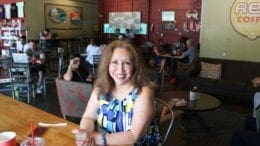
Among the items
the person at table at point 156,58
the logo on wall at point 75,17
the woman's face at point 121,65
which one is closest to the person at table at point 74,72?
the woman's face at point 121,65

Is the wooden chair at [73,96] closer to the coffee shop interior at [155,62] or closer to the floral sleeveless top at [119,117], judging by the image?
the coffee shop interior at [155,62]

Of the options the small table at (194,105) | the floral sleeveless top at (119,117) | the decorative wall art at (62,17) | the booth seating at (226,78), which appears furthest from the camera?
the decorative wall art at (62,17)

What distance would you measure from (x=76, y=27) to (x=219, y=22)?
6.90 m

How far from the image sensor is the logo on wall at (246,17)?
641 cm

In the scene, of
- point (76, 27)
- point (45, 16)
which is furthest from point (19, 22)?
point (76, 27)

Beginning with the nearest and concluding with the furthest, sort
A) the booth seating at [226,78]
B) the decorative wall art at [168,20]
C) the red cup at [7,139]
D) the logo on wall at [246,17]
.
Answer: the red cup at [7,139], the booth seating at [226,78], the logo on wall at [246,17], the decorative wall art at [168,20]

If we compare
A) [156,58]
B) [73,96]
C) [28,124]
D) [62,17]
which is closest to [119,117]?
[28,124]

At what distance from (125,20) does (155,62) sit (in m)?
3.52

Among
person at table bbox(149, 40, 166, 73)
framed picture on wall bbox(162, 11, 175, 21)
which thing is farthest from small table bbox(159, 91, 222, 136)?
framed picture on wall bbox(162, 11, 175, 21)

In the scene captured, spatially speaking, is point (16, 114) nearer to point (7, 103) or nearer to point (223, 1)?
point (7, 103)

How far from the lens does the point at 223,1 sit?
676 cm

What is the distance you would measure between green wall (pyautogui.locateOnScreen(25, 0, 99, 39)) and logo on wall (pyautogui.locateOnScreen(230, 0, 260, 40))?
703 centimetres

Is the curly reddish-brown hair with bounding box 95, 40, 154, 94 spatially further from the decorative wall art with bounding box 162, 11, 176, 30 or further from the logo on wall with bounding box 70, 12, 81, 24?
the logo on wall with bounding box 70, 12, 81, 24

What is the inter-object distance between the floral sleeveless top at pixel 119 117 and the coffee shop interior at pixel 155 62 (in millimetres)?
185
